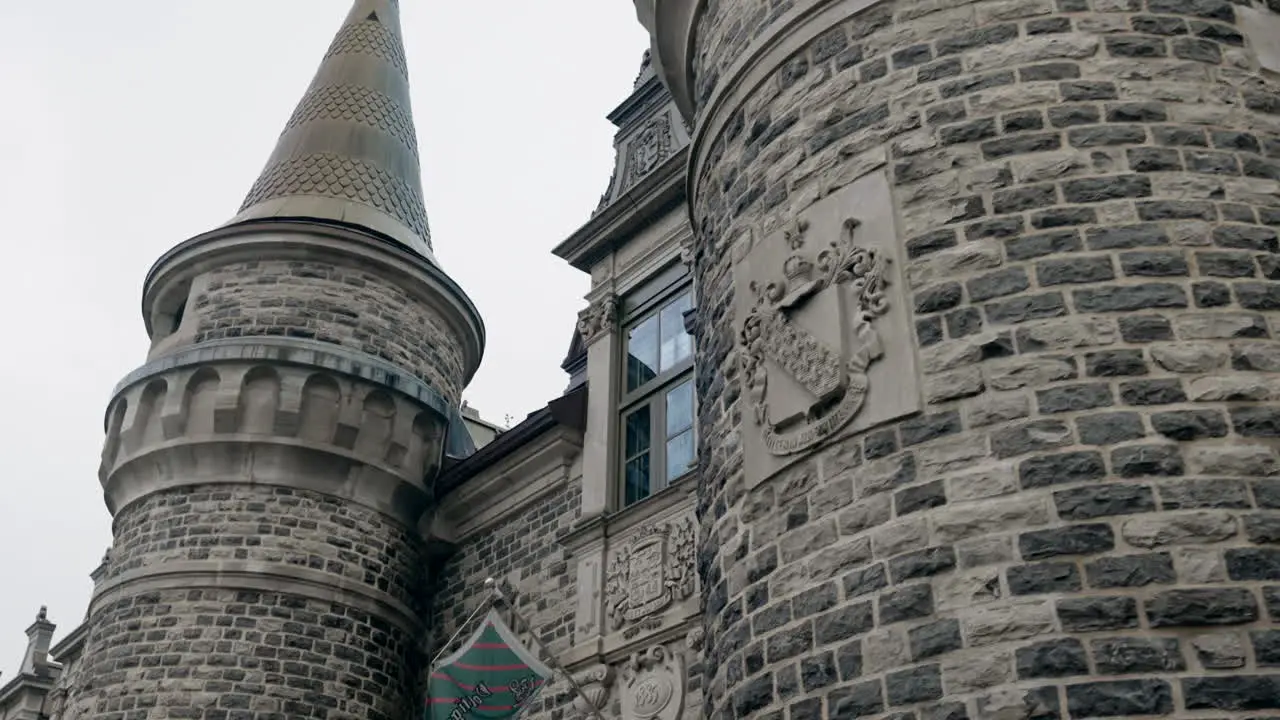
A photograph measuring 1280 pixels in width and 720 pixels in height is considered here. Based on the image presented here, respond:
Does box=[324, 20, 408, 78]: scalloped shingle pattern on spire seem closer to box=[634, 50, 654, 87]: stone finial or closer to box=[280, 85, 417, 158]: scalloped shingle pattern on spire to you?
box=[280, 85, 417, 158]: scalloped shingle pattern on spire

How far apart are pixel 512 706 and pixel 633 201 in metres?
4.92

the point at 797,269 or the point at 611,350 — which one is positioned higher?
the point at 611,350

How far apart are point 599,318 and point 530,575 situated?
250 cm

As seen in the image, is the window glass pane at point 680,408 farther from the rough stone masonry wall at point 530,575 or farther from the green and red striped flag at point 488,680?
the green and red striped flag at point 488,680

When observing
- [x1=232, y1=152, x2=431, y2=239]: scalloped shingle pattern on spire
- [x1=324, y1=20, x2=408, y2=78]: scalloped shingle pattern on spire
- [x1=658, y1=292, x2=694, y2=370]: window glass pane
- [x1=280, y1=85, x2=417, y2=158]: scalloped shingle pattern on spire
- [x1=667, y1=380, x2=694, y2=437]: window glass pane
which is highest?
[x1=324, y1=20, x2=408, y2=78]: scalloped shingle pattern on spire

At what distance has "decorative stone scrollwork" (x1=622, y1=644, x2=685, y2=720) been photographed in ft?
31.5

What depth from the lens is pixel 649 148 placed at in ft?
43.3

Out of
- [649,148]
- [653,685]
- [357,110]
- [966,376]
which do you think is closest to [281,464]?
[649,148]

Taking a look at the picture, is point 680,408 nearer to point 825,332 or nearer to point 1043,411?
point 825,332

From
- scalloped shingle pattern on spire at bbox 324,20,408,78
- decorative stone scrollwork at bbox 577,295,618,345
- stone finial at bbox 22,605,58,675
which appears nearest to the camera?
decorative stone scrollwork at bbox 577,295,618,345

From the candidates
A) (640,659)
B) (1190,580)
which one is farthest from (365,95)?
(1190,580)

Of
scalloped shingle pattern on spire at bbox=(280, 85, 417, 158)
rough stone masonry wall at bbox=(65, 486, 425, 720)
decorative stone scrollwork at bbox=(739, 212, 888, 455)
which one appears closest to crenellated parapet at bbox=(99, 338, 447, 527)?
rough stone masonry wall at bbox=(65, 486, 425, 720)

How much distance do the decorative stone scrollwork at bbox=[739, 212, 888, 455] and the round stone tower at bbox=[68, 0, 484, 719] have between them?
735 centimetres

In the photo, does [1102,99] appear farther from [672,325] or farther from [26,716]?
[26,716]
